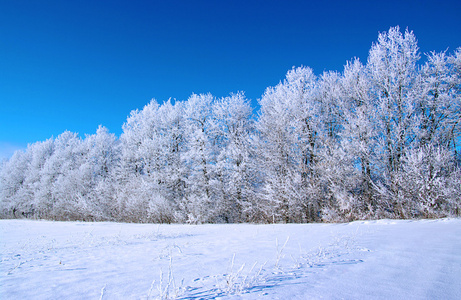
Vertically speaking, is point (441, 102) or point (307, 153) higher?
point (441, 102)

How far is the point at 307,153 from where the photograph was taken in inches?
676

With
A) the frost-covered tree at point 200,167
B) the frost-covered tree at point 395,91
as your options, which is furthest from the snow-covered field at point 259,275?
the frost-covered tree at point 200,167

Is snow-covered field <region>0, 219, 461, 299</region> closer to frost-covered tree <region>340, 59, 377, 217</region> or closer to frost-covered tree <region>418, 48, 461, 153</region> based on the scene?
frost-covered tree <region>340, 59, 377, 217</region>

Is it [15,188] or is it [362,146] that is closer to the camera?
[362,146]

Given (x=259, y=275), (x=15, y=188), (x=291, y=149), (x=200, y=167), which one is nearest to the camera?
(x=259, y=275)

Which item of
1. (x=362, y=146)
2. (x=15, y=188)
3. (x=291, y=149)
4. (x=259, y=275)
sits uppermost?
(x=291, y=149)

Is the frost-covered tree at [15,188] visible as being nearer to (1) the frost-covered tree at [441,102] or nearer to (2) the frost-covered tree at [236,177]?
(2) the frost-covered tree at [236,177]

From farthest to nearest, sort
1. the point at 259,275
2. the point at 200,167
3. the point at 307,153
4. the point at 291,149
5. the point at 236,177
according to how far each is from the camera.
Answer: the point at 200,167 → the point at 236,177 → the point at 307,153 → the point at 291,149 → the point at 259,275

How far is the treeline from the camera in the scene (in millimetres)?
13414

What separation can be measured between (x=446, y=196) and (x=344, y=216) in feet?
15.8

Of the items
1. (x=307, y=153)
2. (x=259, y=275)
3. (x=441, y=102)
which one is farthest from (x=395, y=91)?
(x=259, y=275)

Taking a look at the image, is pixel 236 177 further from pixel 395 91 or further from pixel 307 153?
pixel 395 91

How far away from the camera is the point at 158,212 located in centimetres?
1914

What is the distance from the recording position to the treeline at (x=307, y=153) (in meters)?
13.4
